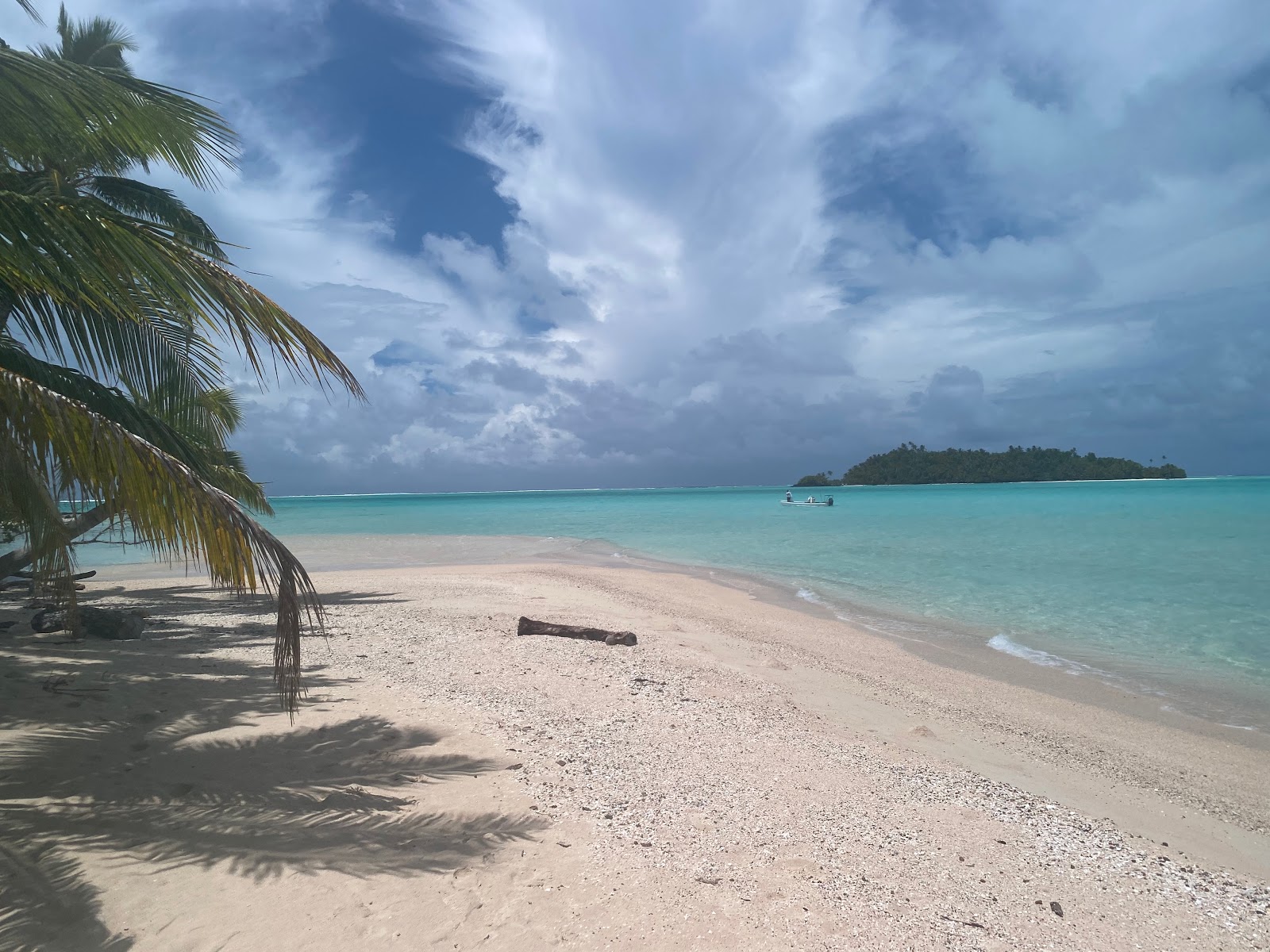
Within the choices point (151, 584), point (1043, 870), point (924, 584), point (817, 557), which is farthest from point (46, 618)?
point (817, 557)

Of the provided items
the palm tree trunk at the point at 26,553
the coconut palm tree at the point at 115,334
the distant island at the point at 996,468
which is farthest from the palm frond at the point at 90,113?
the distant island at the point at 996,468

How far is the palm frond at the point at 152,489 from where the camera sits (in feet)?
10.6

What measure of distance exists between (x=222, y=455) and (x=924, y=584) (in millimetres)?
16326

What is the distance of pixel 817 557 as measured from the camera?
78.2 feet

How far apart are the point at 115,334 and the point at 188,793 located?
10.3 feet

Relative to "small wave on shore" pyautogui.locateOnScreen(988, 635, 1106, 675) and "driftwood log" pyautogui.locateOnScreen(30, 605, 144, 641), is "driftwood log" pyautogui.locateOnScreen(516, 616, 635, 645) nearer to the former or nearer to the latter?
"driftwood log" pyautogui.locateOnScreen(30, 605, 144, 641)

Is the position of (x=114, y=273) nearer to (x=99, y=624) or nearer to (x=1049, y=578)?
(x=99, y=624)

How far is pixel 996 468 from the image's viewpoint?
15112 cm

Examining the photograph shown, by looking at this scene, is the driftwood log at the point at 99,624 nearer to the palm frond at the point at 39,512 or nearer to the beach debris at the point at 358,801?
the palm frond at the point at 39,512

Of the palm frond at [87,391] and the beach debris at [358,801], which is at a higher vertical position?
the palm frond at [87,391]

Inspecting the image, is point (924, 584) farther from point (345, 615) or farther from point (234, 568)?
→ point (234, 568)

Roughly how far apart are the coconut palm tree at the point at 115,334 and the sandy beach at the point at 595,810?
0.99 metres

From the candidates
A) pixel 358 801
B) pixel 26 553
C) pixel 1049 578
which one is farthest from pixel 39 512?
pixel 1049 578

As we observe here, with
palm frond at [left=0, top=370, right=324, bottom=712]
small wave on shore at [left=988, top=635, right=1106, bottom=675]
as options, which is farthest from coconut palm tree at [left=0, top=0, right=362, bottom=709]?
small wave on shore at [left=988, top=635, right=1106, bottom=675]
